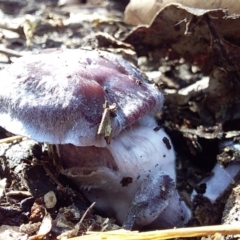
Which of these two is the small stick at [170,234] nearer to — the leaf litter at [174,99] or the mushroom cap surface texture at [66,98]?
the leaf litter at [174,99]

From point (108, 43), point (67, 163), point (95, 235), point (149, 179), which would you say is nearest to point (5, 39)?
point (108, 43)

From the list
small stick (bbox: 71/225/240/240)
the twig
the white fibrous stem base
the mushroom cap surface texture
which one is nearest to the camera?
small stick (bbox: 71/225/240/240)

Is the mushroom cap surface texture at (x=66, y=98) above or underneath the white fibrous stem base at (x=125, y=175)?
above

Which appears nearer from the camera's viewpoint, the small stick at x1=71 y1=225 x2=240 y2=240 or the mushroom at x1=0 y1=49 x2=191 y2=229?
the small stick at x1=71 y1=225 x2=240 y2=240

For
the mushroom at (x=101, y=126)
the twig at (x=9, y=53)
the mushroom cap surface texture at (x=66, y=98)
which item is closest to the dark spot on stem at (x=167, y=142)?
the mushroom at (x=101, y=126)

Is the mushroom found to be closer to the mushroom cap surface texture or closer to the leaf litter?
the mushroom cap surface texture

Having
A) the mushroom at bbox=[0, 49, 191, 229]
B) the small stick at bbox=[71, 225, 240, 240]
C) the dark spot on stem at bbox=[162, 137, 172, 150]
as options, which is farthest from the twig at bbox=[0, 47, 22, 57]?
the small stick at bbox=[71, 225, 240, 240]

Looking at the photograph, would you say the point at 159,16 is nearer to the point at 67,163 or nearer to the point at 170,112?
the point at 170,112

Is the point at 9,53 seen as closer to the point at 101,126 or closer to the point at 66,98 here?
the point at 66,98
